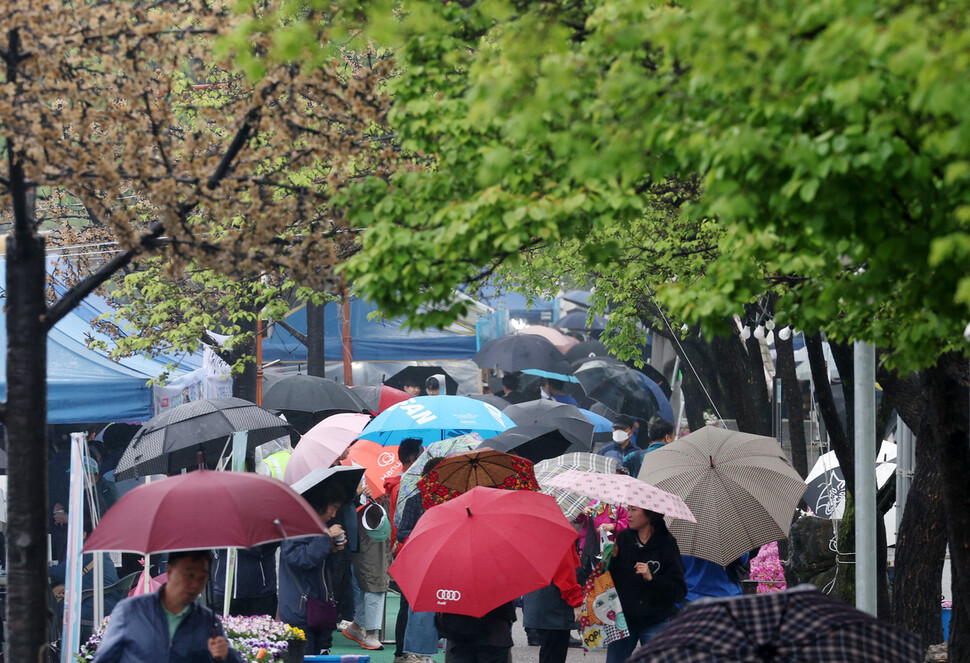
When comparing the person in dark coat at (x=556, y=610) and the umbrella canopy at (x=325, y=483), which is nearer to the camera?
the person in dark coat at (x=556, y=610)

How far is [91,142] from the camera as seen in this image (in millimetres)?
5750

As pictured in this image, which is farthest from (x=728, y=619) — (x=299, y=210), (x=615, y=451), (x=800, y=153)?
Result: (x=615, y=451)

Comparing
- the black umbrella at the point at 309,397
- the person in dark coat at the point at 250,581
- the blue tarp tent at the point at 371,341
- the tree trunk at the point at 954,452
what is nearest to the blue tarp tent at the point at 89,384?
the black umbrella at the point at 309,397

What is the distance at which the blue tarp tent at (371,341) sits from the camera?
981 inches

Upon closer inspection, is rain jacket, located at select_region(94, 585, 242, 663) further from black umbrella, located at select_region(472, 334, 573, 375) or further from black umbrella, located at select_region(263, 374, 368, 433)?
black umbrella, located at select_region(472, 334, 573, 375)

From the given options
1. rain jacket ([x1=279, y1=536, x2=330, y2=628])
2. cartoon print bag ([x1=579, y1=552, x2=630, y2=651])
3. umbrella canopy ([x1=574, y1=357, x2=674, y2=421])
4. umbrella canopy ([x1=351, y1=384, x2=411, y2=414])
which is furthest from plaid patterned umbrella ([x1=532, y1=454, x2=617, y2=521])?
umbrella canopy ([x1=574, y1=357, x2=674, y2=421])

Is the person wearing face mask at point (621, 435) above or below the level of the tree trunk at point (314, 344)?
below

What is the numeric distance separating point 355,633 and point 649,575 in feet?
16.8

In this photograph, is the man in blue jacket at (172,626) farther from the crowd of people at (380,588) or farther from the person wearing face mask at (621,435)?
the person wearing face mask at (621,435)

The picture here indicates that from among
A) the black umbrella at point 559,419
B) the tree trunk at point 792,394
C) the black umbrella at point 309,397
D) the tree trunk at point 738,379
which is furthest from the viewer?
the black umbrella at point 309,397

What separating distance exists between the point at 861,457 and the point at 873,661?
3.79m

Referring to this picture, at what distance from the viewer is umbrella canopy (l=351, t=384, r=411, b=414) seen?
18406 mm

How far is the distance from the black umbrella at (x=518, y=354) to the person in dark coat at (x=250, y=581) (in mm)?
11293

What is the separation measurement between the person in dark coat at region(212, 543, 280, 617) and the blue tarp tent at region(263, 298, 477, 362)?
14.0 meters
